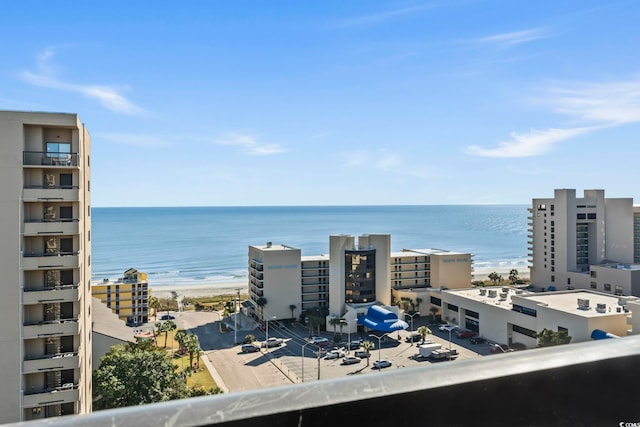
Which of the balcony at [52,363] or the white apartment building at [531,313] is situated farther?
the white apartment building at [531,313]

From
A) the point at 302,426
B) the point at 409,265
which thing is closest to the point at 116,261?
the point at 409,265

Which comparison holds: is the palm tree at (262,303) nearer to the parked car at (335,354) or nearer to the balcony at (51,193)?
the parked car at (335,354)

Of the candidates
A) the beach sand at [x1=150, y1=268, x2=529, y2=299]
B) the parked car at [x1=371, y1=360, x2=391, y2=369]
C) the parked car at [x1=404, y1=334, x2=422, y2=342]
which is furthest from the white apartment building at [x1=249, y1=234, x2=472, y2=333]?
the beach sand at [x1=150, y1=268, x2=529, y2=299]

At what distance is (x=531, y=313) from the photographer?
23.1 m

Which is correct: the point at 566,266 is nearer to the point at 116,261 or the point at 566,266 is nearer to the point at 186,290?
the point at 186,290

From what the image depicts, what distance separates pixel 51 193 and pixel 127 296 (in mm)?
20083

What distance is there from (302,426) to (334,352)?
23.1m

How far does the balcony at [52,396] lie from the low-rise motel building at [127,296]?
18.9 meters

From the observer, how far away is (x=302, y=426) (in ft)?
2.72

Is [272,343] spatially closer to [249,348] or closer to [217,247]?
[249,348]

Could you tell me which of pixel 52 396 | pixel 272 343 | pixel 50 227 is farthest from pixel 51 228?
pixel 272 343

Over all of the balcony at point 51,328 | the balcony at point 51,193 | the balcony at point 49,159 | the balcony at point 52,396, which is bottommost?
the balcony at point 52,396

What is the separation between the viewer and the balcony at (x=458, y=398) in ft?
2.61

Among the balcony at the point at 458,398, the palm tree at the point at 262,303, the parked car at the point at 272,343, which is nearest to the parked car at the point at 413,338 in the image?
the parked car at the point at 272,343
